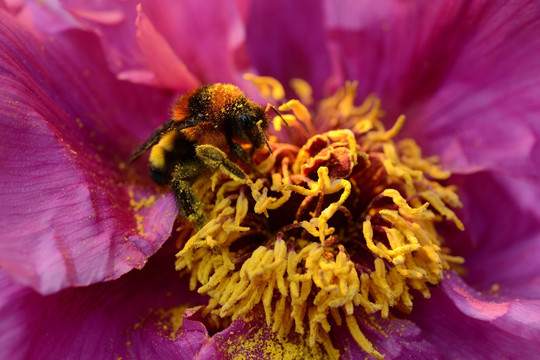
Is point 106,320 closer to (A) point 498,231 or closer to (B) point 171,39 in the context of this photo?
(B) point 171,39

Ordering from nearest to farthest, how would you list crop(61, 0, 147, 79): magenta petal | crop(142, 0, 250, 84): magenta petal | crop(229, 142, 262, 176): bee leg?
crop(229, 142, 262, 176): bee leg
crop(61, 0, 147, 79): magenta petal
crop(142, 0, 250, 84): magenta petal

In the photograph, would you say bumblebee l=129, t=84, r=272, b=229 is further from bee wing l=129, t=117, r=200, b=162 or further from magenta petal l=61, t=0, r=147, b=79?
magenta petal l=61, t=0, r=147, b=79

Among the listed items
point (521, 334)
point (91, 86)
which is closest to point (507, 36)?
point (521, 334)

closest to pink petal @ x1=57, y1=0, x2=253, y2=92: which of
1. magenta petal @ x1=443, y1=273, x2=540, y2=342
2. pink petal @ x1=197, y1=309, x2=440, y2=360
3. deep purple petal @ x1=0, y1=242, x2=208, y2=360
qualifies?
deep purple petal @ x1=0, y1=242, x2=208, y2=360

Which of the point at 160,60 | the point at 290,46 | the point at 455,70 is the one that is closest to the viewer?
the point at 160,60

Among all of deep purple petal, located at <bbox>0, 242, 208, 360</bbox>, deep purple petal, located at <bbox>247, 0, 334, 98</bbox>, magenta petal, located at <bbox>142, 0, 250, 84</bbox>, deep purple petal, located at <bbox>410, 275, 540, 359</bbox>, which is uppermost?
deep purple petal, located at <bbox>247, 0, 334, 98</bbox>

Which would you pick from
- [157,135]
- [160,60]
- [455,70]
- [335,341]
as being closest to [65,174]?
A: [157,135]
